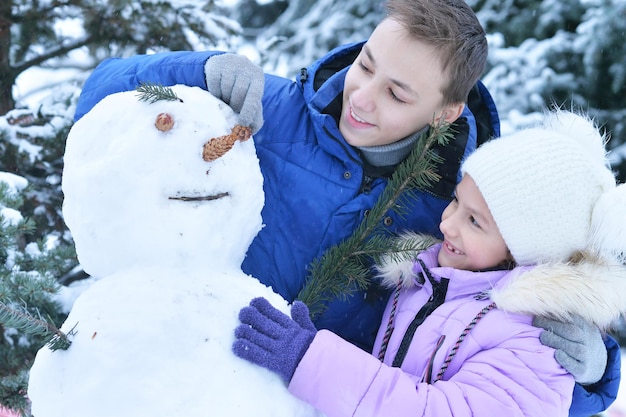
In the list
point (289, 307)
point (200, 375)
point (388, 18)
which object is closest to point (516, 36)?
point (388, 18)

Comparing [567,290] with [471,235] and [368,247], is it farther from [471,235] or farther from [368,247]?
[368,247]

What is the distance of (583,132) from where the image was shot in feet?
5.69

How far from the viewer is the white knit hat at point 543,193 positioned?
157cm

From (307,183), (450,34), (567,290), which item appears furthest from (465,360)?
(450,34)

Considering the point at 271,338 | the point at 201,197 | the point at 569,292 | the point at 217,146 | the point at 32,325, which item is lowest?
the point at 569,292

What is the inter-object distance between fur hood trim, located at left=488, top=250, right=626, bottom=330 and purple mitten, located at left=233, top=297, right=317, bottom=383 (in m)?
0.56

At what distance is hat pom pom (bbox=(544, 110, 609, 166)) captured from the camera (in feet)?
5.63

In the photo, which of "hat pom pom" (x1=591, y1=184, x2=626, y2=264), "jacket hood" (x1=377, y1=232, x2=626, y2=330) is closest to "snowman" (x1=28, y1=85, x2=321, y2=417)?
"jacket hood" (x1=377, y1=232, x2=626, y2=330)

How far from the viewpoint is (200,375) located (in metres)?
1.11

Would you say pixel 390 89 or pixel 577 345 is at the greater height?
pixel 390 89

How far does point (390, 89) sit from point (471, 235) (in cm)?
49

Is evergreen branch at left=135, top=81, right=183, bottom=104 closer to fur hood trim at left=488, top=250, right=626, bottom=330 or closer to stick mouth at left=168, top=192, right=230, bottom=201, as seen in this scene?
stick mouth at left=168, top=192, right=230, bottom=201

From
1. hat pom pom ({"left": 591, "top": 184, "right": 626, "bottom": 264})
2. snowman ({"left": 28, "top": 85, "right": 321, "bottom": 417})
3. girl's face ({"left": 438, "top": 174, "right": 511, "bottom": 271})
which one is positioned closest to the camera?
snowman ({"left": 28, "top": 85, "right": 321, "bottom": 417})

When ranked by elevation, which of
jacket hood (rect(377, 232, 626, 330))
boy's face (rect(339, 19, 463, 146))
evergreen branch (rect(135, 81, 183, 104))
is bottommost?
jacket hood (rect(377, 232, 626, 330))
